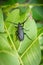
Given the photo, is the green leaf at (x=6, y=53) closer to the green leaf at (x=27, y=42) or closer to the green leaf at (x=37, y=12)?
the green leaf at (x=27, y=42)

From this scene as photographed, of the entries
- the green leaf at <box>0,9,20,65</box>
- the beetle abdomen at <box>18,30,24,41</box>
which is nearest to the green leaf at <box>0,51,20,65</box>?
the green leaf at <box>0,9,20,65</box>

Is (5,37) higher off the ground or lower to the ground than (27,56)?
higher

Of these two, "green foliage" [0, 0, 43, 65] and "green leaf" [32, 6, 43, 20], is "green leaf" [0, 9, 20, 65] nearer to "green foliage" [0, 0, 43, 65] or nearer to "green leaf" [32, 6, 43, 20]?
"green foliage" [0, 0, 43, 65]

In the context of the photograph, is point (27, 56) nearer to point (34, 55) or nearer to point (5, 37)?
point (34, 55)

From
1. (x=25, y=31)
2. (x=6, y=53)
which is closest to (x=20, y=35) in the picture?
(x=25, y=31)

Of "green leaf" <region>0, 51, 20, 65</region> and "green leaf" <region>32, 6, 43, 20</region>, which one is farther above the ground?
"green leaf" <region>32, 6, 43, 20</region>

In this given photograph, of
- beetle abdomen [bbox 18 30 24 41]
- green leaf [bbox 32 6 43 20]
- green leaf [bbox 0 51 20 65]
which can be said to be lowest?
green leaf [bbox 0 51 20 65]

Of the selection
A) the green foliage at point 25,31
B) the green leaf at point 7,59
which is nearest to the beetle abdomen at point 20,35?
the green foliage at point 25,31

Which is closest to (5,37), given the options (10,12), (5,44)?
(5,44)
